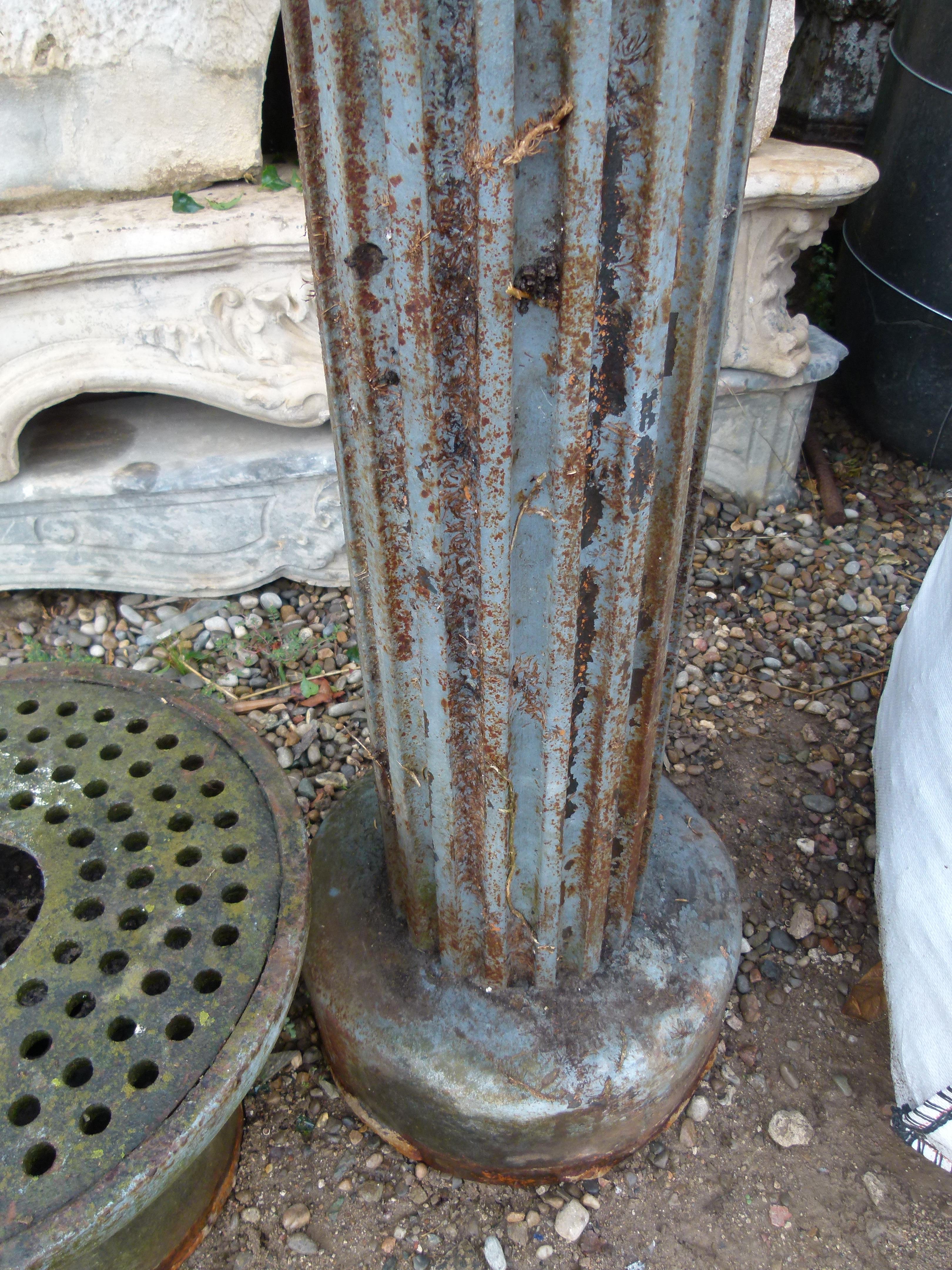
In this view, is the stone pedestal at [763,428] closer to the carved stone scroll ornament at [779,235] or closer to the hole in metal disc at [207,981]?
the carved stone scroll ornament at [779,235]

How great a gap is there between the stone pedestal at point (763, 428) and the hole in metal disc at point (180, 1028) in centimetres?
237

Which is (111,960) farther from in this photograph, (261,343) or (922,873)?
(261,343)

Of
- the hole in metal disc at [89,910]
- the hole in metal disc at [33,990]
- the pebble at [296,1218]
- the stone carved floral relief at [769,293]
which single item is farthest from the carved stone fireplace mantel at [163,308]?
the pebble at [296,1218]

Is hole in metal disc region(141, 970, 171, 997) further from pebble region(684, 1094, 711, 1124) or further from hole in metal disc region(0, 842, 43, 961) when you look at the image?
pebble region(684, 1094, 711, 1124)

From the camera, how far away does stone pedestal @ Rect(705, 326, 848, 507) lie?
10.1 feet

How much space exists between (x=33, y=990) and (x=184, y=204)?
76.5 inches

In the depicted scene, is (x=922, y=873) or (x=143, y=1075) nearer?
(x=143, y=1075)

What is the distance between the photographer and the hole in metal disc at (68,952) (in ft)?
4.26

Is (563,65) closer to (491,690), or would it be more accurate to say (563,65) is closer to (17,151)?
(491,690)

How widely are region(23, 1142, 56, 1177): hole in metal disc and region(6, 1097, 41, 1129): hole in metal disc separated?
0.03 meters

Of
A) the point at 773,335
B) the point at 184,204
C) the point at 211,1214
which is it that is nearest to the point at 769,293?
the point at 773,335

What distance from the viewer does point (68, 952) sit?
1.31 meters

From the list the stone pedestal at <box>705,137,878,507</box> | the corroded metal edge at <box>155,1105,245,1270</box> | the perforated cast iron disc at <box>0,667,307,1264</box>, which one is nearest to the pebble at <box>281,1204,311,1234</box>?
the corroded metal edge at <box>155,1105,245,1270</box>

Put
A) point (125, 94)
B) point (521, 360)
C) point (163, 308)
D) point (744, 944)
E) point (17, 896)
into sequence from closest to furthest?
point (521, 360), point (17, 896), point (744, 944), point (125, 94), point (163, 308)
